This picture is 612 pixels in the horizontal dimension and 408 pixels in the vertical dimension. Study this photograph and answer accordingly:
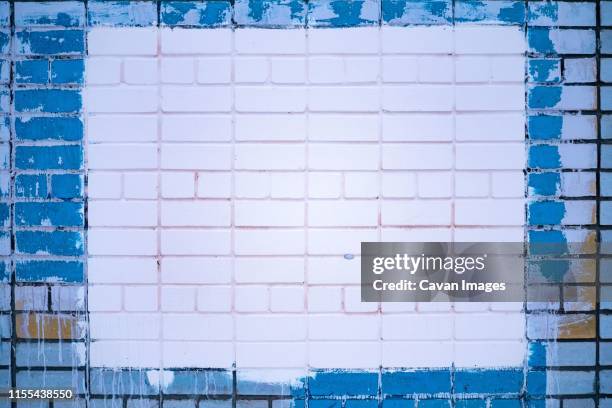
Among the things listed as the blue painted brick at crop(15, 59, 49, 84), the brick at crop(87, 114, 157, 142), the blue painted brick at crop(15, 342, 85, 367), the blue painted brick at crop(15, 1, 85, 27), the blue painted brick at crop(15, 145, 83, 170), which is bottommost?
the blue painted brick at crop(15, 342, 85, 367)

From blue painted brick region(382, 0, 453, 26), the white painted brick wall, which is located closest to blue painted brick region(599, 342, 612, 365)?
the white painted brick wall

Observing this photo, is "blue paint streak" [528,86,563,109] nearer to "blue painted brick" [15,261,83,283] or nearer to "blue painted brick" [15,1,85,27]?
"blue painted brick" [15,1,85,27]

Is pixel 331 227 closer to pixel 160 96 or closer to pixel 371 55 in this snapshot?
pixel 371 55

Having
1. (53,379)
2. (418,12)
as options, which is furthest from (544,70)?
(53,379)

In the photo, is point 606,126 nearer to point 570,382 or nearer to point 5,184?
point 570,382

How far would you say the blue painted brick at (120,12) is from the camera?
6.31ft

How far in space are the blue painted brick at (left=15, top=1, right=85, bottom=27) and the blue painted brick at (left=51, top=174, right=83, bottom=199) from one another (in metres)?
0.65

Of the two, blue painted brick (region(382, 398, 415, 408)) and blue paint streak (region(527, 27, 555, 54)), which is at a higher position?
blue paint streak (region(527, 27, 555, 54))

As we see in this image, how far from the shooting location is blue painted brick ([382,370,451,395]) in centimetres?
197

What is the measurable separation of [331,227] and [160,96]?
924 millimetres

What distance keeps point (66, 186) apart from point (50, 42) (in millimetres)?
618

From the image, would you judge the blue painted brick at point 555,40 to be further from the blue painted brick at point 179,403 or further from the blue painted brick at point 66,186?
the blue painted brick at point 179,403

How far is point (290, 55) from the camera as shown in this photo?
1.93 m

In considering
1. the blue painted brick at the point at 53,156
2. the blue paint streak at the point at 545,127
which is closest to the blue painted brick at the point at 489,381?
the blue paint streak at the point at 545,127
